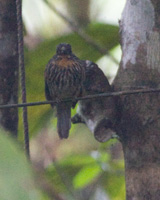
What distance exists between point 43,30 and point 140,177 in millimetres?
3024

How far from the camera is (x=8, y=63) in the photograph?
2.57 m

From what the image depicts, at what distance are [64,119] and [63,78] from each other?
338mm

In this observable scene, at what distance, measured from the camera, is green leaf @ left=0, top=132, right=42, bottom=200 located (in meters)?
0.38

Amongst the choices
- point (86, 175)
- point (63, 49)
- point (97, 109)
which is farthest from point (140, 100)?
point (86, 175)

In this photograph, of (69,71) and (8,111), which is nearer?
(8,111)

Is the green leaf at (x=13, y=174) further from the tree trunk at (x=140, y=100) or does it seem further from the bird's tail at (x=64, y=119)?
the bird's tail at (x=64, y=119)

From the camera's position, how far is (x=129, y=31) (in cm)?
241

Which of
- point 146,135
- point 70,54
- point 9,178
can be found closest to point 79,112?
point 146,135

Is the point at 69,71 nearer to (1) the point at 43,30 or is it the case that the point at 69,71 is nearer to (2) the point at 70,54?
(2) the point at 70,54

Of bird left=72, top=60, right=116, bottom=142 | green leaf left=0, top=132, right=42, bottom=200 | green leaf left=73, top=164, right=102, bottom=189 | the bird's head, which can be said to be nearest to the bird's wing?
bird left=72, top=60, right=116, bottom=142

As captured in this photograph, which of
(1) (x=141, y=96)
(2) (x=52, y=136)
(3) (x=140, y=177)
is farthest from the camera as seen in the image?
(2) (x=52, y=136)

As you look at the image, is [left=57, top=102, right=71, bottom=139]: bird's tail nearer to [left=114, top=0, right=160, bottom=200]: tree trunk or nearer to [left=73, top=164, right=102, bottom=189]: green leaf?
[left=73, top=164, right=102, bottom=189]: green leaf

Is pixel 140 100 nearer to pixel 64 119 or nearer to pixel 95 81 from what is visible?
pixel 95 81

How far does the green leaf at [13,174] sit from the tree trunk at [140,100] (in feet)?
5.72
